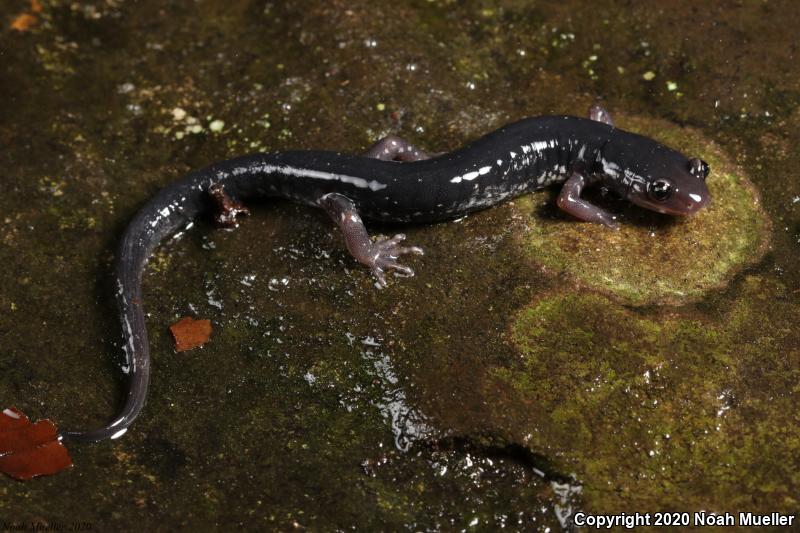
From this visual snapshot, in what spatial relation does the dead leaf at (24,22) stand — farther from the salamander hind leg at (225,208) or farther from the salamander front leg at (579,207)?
the salamander front leg at (579,207)

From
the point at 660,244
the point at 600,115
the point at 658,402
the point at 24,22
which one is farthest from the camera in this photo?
the point at 24,22

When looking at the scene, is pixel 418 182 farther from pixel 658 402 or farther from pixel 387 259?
pixel 658 402

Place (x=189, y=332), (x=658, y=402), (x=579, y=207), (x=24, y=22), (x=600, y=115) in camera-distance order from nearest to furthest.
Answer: (x=658, y=402), (x=189, y=332), (x=579, y=207), (x=600, y=115), (x=24, y=22)

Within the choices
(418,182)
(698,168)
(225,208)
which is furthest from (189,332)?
(698,168)

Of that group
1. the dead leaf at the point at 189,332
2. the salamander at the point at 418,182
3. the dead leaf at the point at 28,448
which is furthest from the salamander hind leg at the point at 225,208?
the dead leaf at the point at 28,448

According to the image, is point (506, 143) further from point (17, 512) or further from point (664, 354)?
point (17, 512)

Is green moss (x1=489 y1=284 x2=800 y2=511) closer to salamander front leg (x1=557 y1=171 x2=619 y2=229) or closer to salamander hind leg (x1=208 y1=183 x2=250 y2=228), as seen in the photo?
salamander front leg (x1=557 y1=171 x2=619 y2=229)

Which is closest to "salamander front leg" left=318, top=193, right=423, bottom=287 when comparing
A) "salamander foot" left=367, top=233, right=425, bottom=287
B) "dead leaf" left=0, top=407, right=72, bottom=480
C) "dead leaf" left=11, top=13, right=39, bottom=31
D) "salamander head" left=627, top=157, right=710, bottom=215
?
"salamander foot" left=367, top=233, right=425, bottom=287
